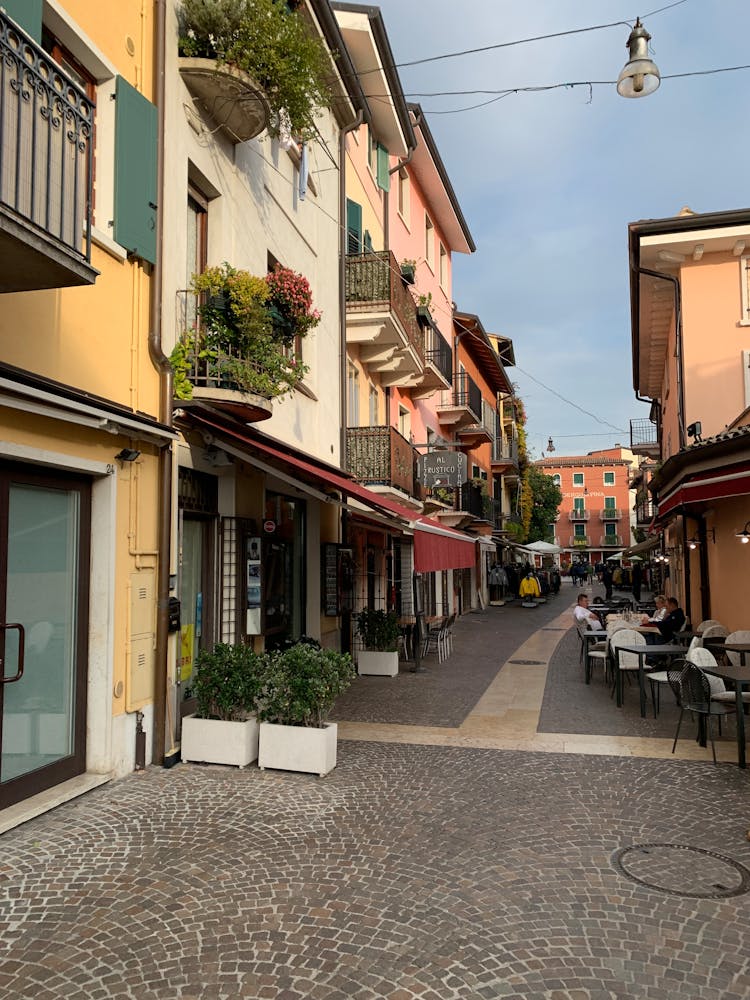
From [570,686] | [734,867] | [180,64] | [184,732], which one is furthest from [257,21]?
[570,686]

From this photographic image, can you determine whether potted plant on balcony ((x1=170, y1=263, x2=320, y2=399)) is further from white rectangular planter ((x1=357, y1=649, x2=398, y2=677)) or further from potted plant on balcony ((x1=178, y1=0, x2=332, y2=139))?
white rectangular planter ((x1=357, y1=649, x2=398, y2=677))

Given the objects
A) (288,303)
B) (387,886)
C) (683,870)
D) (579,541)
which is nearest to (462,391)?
(288,303)

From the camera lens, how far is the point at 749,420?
12.9 metres

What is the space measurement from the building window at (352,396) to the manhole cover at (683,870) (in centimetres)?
1088

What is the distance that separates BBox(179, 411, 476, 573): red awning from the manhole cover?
4.92 m

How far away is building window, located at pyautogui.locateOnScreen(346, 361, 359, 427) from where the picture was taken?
1480cm

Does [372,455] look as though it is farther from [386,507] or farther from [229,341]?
[229,341]

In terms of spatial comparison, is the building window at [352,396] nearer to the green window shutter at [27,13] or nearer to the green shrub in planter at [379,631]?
the green shrub in planter at [379,631]

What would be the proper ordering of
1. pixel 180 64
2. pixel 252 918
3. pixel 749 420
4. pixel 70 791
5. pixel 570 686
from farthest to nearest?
pixel 749 420
pixel 570 686
pixel 180 64
pixel 70 791
pixel 252 918

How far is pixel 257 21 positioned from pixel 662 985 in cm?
854

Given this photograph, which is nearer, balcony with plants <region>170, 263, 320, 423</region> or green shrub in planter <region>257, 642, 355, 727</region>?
green shrub in planter <region>257, 642, 355, 727</region>

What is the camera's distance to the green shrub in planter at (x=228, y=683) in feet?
21.2

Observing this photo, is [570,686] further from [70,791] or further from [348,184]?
[348,184]

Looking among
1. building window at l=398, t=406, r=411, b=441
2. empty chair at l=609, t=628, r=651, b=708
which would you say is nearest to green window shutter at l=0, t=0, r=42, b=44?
empty chair at l=609, t=628, r=651, b=708
